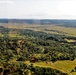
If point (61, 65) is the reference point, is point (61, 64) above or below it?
below

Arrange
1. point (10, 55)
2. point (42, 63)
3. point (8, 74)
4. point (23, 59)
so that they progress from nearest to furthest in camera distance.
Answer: point (8, 74) < point (42, 63) < point (23, 59) < point (10, 55)

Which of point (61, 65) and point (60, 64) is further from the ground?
point (61, 65)

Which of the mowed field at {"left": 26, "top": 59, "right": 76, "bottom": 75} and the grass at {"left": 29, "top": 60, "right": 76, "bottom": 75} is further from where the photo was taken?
the grass at {"left": 29, "top": 60, "right": 76, "bottom": 75}

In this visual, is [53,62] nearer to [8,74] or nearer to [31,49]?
[31,49]

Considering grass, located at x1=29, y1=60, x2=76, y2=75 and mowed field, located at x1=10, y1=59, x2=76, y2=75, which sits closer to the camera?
mowed field, located at x1=10, y1=59, x2=76, y2=75

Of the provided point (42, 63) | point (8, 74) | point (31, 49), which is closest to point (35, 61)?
point (42, 63)

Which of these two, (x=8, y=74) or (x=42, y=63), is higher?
(x=8, y=74)

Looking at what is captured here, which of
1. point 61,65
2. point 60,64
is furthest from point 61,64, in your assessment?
point 61,65

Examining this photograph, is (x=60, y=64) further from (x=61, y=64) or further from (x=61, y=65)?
(x=61, y=65)

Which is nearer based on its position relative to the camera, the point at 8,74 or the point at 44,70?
the point at 8,74

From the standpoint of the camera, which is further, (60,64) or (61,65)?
(60,64)

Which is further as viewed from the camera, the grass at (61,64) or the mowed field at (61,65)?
the grass at (61,64)
